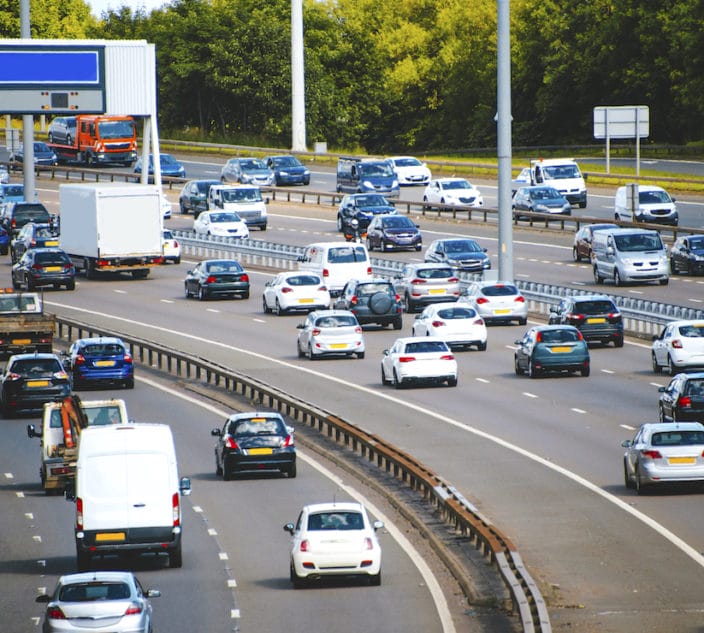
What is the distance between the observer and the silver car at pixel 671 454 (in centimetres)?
3241

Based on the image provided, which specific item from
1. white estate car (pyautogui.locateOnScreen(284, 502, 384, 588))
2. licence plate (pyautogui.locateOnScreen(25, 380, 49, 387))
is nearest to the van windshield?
licence plate (pyautogui.locateOnScreen(25, 380, 49, 387))

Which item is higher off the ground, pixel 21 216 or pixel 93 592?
pixel 21 216

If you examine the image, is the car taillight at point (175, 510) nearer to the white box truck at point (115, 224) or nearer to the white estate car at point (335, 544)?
the white estate car at point (335, 544)

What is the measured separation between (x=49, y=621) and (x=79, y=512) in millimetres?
6474

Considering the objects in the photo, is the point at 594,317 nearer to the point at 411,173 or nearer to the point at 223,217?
the point at 223,217

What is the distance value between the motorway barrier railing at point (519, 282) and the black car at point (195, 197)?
698 cm

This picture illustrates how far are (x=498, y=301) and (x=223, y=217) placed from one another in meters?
24.3

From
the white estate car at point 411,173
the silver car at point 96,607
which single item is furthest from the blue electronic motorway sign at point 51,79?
the white estate car at point 411,173

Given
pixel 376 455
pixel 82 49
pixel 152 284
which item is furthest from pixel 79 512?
pixel 152 284

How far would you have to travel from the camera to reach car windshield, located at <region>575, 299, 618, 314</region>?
52250mm

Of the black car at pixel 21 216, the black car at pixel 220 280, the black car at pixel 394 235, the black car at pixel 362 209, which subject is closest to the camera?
the black car at pixel 220 280

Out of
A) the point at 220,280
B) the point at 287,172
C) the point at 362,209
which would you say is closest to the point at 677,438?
the point at 220,280

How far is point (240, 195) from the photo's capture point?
83875 millimetres

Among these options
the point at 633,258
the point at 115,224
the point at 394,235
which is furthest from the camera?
the point at 394,235
